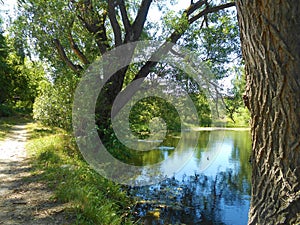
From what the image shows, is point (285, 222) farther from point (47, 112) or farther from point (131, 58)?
point (47, 112)

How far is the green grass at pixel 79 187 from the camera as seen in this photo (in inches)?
145

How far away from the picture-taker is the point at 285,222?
2.10m

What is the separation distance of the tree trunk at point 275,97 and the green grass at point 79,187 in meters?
2.23

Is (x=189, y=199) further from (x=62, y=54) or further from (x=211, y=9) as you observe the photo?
(x=211, y=9)

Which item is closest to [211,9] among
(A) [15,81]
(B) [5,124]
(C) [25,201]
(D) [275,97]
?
(D) [275,97]

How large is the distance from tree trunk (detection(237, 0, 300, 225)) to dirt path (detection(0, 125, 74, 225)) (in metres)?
2.34

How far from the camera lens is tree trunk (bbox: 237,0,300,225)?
1.98 m

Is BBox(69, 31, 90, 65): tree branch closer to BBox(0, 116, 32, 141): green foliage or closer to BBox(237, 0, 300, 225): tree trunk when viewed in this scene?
BBox(0, 116, 32, 141): green foliage

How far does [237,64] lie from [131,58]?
3.78m

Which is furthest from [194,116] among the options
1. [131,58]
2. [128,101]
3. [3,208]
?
[3,208]

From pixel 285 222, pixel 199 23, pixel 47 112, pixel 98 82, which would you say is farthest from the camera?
pixel 47 112

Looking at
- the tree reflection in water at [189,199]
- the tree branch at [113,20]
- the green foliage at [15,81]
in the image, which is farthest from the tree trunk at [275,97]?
the green foliage at [15,81]

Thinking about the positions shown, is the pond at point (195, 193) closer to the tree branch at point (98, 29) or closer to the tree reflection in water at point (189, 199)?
the tree reflection in water at point (189, 199)

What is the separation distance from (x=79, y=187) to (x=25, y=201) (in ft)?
2.83
